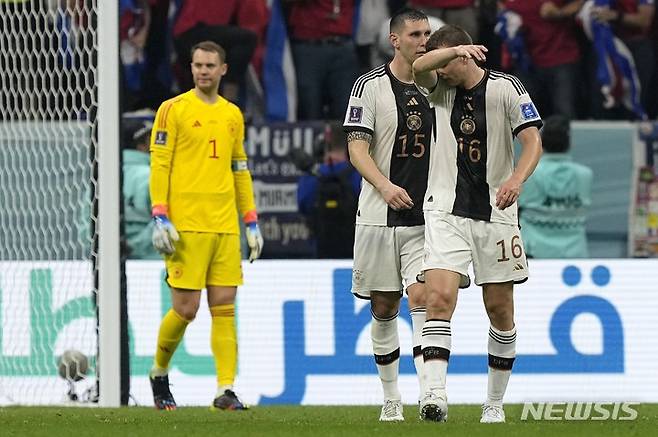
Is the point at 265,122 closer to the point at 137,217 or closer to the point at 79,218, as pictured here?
the point at 137,217

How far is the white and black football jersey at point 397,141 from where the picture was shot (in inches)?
359

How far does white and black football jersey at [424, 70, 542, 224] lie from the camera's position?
27.5ft

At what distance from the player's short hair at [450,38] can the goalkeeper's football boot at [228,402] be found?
290cm

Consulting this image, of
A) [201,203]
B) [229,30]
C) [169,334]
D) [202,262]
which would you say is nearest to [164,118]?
[201,203]

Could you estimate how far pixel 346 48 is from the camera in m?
14.4

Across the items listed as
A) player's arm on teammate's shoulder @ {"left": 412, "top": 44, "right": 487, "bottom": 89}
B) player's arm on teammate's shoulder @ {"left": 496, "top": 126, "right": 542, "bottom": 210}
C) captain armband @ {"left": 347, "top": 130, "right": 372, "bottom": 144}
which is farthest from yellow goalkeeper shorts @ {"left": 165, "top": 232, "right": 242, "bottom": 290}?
player's arm on teammate's shoulder @ {"left": 496, "top": 126, "right": 542, "bottom": 210}

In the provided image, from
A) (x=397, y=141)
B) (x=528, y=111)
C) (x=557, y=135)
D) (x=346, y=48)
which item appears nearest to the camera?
(x=528, y=111)

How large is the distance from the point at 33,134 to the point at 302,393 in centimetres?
276

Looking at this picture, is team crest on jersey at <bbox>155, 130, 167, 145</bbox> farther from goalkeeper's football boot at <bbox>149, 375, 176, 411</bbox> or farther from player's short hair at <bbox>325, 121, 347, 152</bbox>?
player's short hair at <bbox>325, 121, 347, 152</bbox>

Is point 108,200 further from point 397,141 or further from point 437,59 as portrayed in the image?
point 437,59

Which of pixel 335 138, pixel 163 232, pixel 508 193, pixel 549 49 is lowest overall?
pixel 163 232

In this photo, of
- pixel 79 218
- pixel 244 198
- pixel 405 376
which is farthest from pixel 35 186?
pixel 405 376

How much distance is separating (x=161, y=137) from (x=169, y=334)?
49.7 inches

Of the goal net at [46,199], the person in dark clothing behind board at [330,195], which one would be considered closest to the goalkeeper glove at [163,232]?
the goal net at [46,199]
